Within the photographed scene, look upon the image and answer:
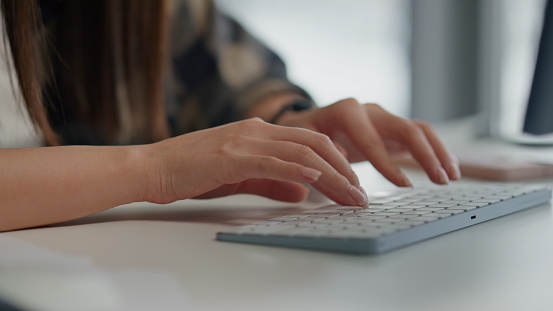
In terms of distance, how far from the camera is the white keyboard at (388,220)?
1.48 ft

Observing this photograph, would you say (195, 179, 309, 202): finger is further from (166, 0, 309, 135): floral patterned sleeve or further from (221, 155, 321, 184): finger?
(166, 0, 309, 135): floral patterned sleeve

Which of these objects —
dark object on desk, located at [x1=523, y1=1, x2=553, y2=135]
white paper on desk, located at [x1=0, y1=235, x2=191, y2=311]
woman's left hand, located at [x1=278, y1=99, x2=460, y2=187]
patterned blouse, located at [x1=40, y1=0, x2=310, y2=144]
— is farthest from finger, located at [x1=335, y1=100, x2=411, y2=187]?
dark object on desk, located at [x1=523, y1=1, x2=553, y2=135]

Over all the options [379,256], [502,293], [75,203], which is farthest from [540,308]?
Answer: [75,203]

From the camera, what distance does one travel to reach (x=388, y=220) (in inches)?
19.5

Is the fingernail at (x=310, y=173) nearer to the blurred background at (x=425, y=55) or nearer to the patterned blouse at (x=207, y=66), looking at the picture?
the patterned blouse at (x=207, y=66)

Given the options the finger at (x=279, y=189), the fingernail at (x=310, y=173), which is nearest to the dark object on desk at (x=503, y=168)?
the finger at (x=279, y=189)

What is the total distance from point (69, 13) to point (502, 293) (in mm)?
1022

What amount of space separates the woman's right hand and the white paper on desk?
172mm

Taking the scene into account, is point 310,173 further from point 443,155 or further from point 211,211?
point 443,155

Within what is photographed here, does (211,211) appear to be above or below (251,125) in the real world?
below

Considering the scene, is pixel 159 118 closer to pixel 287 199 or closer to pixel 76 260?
pixel 287 199

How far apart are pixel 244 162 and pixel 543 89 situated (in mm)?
1178

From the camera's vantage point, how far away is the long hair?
3.65 ft

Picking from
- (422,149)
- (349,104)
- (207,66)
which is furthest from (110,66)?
(422,149)
